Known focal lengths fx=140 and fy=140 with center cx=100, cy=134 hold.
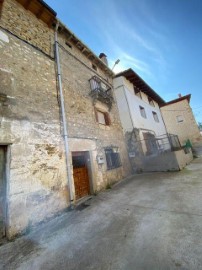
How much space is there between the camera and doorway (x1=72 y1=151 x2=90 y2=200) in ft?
19.3

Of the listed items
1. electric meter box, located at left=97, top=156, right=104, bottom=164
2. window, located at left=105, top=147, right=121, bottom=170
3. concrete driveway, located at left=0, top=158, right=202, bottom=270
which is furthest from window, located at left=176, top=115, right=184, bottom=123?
concrete driveway, located at left=0, top=158, right=202, bottom=270

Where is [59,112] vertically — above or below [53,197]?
above

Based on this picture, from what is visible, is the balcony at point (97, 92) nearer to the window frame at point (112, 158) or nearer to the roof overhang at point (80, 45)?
the roof overhang at point (80, 45)

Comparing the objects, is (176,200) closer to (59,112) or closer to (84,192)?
(84,192)

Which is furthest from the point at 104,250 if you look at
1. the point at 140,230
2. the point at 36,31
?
the point at 36,31

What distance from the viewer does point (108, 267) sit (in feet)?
6.91

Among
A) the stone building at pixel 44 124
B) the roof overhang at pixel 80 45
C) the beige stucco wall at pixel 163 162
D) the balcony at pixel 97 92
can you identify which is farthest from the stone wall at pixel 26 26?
the beige stucco wall at pixel 163 162

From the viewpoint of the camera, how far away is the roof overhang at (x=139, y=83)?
11.5 m

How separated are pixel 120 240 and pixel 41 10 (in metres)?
9.06

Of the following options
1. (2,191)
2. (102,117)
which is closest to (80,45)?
(102,117)

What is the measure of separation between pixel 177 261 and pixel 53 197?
11.9 feet

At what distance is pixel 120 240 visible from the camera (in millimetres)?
2715

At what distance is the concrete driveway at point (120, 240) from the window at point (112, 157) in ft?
11.3

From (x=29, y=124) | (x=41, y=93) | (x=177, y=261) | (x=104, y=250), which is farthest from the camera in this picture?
(x=41, y=93)
